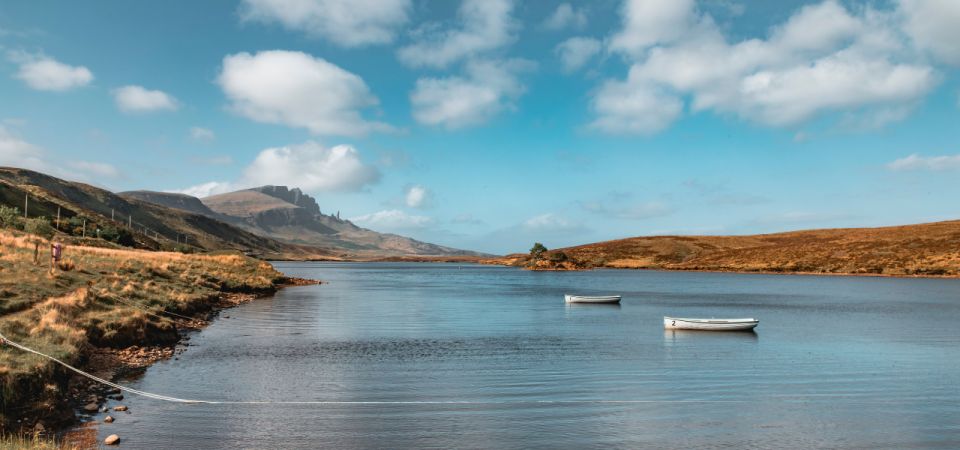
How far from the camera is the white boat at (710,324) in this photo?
5072 cm

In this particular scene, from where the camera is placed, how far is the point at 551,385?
28.8 m

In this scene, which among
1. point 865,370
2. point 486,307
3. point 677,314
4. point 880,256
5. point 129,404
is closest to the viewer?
point 129,404

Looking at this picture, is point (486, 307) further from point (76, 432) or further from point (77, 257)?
point (76, 432)

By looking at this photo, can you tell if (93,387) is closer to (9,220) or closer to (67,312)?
(67,312)

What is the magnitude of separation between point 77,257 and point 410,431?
5348cm

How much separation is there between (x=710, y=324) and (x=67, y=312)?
47.0 m

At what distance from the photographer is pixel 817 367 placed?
114ft

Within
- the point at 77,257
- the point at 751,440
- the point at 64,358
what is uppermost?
the point at 77,257

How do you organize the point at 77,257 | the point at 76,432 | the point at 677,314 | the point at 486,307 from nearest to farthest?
the point at 76,432, the point at 77,257, the point at 677,314, the point at 486,307

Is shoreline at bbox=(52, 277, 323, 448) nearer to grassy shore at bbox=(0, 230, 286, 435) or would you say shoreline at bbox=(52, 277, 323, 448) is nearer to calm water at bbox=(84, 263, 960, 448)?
grassy shore at bbox=(0, 230, 286, 435)

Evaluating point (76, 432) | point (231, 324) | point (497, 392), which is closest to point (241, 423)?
point (76, 432)

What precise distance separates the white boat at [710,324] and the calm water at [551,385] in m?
1.27

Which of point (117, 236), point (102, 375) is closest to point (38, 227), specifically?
point (117, 236)

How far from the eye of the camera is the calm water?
67.7 ft
